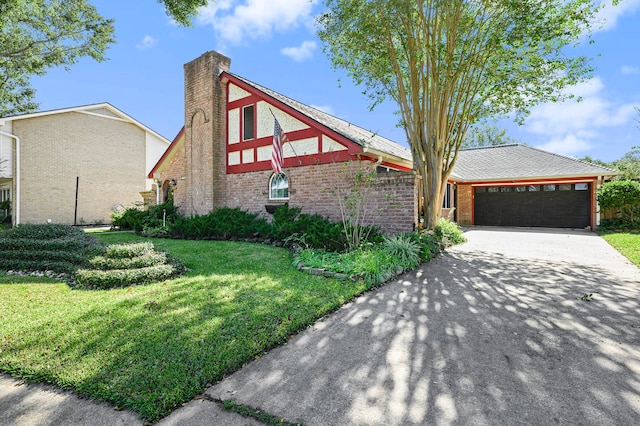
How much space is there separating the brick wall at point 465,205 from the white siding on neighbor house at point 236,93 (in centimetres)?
1258

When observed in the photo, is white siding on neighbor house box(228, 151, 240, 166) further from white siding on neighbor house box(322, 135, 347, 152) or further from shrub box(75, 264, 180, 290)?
shrub box(75, 264, 180, 290)

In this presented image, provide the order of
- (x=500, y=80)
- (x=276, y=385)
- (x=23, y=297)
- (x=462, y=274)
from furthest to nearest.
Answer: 1. (x=500, y=80)
2. (x=462, y=274)
3. (x=23, y=297)
4. (x=276, y=385)

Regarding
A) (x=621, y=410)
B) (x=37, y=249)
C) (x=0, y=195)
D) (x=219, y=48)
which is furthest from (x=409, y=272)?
(x=0, y=195)

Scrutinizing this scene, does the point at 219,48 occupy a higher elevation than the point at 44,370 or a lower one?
higher

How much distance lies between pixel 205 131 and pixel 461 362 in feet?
38.6

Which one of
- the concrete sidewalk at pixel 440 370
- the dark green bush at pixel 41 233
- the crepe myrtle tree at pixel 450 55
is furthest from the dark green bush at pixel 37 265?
the crepe myrtle tree at pixel 450 55

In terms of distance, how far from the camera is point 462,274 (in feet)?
18.6

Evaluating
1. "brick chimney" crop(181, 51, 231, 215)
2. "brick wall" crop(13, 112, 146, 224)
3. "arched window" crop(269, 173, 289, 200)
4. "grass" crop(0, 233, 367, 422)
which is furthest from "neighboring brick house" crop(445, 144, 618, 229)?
"brick wall" crop(13, 112, 146, 224)

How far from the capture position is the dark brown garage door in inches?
571

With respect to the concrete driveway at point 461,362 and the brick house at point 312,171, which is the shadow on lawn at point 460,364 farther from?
the brick house at point 312,171

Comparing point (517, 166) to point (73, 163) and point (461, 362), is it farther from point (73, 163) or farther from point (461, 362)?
point (73, 163)

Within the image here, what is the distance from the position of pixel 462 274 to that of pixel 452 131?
17.6 feet

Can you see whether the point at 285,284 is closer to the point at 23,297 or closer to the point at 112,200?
the point at 23,297

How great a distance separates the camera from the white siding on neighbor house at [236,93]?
37.5 feet
